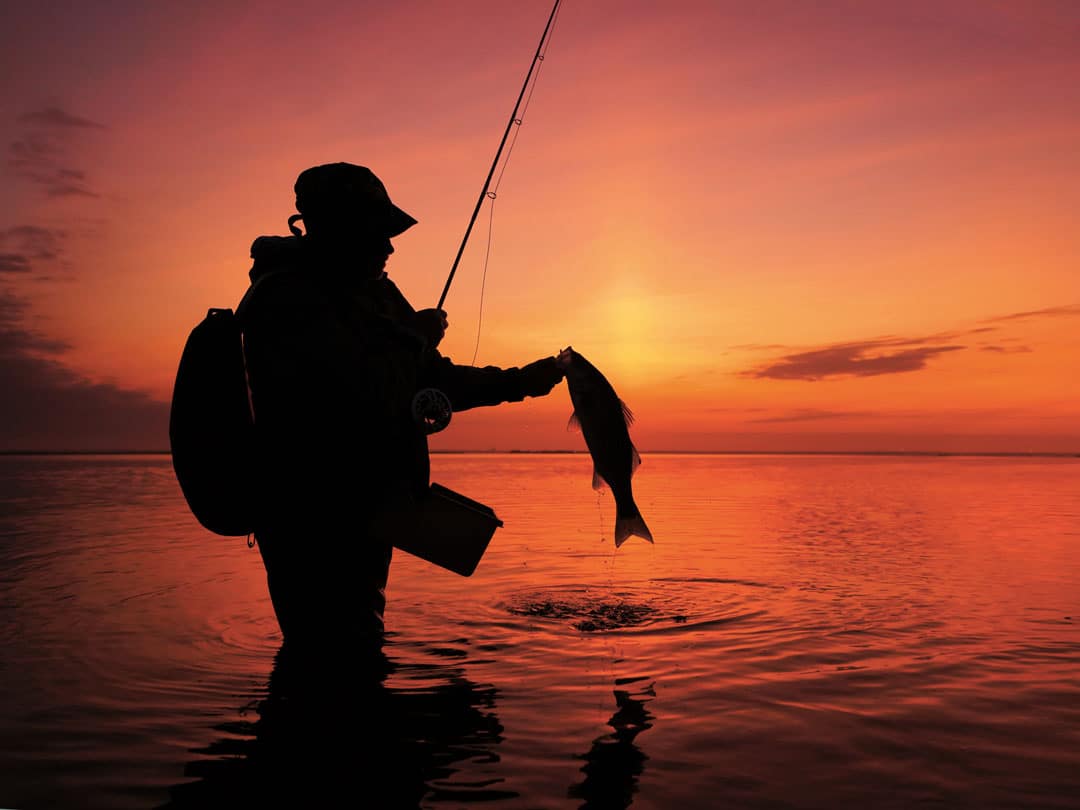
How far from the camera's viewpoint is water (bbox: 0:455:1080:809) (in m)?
4.52

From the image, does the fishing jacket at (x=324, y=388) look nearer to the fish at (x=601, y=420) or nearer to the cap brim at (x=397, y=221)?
the cap brim at (x=397, y=221)

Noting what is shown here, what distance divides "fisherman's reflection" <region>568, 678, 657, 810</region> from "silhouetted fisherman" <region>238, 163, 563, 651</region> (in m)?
1.37

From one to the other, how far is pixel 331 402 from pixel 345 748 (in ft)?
6.83

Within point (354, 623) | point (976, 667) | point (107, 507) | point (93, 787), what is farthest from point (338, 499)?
point (107, 507)

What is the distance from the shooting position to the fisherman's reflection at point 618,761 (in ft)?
14.1

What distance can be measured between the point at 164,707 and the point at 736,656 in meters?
4.43

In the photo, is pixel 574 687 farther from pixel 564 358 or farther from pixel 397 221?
pixel 397 221

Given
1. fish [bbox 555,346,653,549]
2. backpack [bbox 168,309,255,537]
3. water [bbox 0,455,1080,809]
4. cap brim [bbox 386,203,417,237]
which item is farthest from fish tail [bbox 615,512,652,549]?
backpack [bbox 168,309,255,537]

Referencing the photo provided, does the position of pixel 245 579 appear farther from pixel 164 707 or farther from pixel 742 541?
pixel 742 541

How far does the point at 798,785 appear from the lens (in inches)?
175

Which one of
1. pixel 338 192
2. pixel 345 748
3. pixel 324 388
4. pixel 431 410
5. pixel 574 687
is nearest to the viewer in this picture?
pixel 324 388

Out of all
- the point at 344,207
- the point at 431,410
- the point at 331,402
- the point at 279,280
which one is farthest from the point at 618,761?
the point at 344,207

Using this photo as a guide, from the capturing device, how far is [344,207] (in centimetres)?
442

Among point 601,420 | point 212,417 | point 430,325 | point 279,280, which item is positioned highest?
point 279,280
